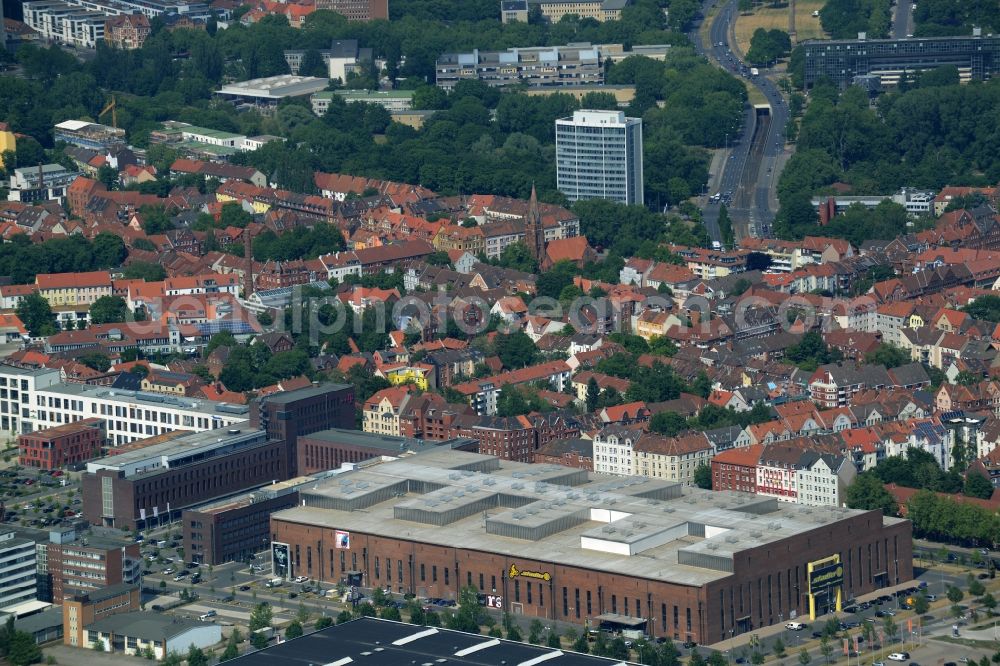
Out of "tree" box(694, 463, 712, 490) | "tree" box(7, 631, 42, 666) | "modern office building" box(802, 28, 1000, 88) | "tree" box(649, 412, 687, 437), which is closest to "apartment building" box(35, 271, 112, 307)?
"tree" box(649, 412, 687, 437)

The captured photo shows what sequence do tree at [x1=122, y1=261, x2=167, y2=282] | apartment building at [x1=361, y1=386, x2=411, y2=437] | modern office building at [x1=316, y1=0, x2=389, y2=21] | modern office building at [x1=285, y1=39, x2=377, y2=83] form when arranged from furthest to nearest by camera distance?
modern office building at [x1=316, y1=0, x2=389, y2=21] → modern office building at [x1=285, y1=39, x2=377, y2=83] → tree at [x1=122, y1=261, x2=167, y2=282] → apartment building at [x1=361, y1=386, x2=411, y2=437]

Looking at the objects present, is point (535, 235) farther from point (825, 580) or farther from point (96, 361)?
point (825, 580)

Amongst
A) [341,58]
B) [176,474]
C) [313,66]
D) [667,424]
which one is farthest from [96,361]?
[341,58]

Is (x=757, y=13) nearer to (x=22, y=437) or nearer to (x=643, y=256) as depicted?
(x=643, y=256)

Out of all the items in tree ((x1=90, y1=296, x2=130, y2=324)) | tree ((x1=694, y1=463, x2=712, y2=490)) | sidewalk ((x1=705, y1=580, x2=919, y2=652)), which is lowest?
sidewalk ((x1=705, y1=580, x2=919, y2=652))

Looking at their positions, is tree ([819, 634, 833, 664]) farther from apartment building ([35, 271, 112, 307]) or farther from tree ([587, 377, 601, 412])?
apartment building ([35, 271, 112, 307])

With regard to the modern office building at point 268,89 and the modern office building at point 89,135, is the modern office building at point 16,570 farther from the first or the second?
the modern office building at point 268,89

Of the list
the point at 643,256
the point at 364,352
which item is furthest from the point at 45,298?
the point at 643,256
